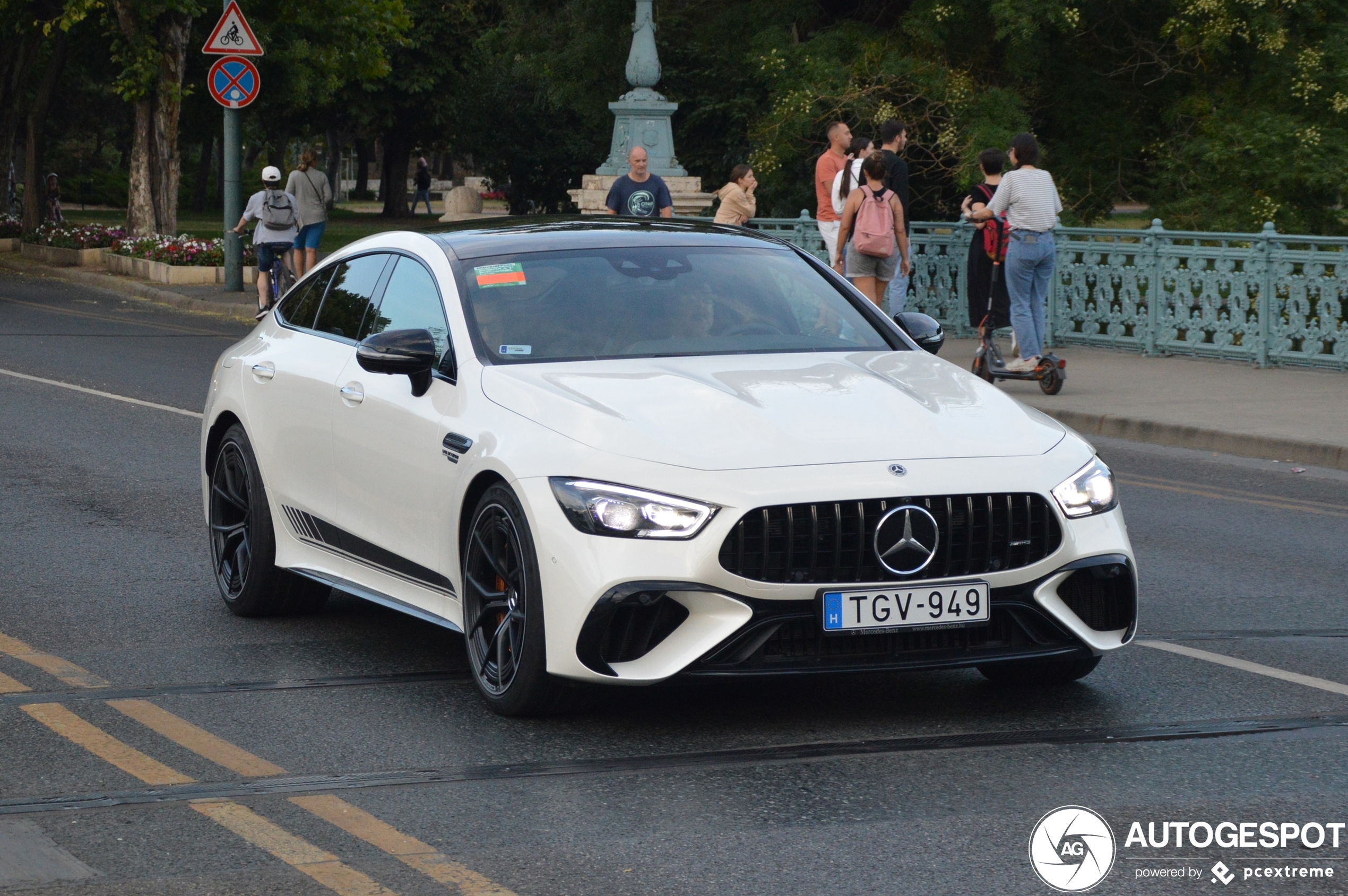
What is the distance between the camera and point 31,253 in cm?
3584

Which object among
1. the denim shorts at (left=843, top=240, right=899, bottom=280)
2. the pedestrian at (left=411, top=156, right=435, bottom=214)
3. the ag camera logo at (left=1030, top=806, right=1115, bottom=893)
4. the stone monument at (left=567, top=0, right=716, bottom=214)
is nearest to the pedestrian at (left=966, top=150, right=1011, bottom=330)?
the denim shorts at (left=843, top=240, right=899, bottom=280)

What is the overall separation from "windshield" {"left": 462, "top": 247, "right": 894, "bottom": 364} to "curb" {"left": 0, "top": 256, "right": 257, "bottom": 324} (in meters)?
17.5

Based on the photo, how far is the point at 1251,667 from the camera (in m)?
6.60

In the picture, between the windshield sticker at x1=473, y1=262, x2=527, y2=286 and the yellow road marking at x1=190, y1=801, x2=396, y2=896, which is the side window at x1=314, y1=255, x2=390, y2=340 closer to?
the windshield sticker at x1=473, y1=262, x2=527, y2=286

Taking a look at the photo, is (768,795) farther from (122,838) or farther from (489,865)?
(122,838)

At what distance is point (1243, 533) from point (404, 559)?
4.80 m

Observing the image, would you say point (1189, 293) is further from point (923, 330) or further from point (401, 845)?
point (401, 845)

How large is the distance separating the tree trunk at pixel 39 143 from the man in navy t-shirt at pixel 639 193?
22.5 metres

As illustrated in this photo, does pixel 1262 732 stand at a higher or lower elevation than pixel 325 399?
lower

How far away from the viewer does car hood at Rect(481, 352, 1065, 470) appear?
5.56m

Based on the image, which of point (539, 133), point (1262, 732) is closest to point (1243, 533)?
point (1262, 732)

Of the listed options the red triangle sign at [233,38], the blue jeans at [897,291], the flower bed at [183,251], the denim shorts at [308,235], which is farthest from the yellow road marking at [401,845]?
the flower bed at [183,251]

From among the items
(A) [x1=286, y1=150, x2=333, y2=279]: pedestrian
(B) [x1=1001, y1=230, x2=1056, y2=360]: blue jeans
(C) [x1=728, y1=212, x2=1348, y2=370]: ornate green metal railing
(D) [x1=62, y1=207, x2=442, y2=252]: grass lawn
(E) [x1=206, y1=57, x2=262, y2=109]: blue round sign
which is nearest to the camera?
(B) [x1=1001, y1=230, x2=1056, y2=360]: blue jeans

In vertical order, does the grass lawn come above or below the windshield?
below
